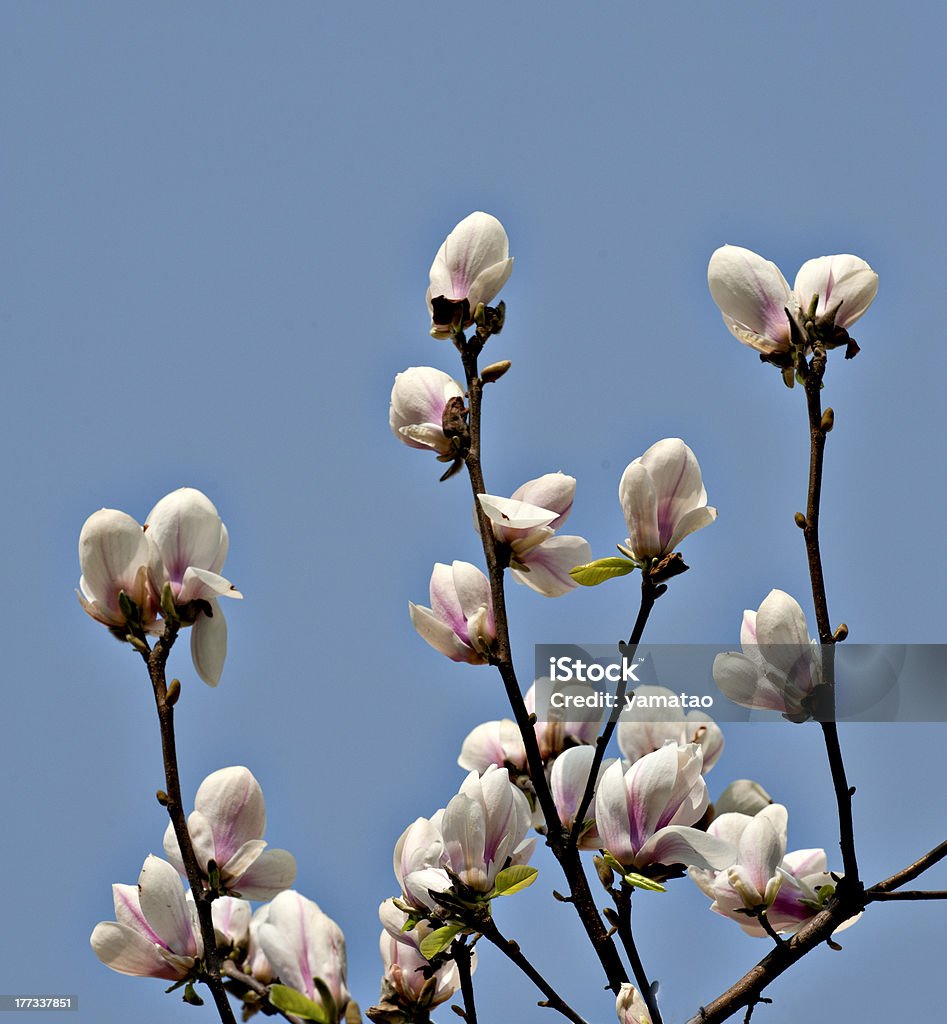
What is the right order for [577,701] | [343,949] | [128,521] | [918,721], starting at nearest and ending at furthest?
[343,949] < [128,521] < [918,721] < [577,701]

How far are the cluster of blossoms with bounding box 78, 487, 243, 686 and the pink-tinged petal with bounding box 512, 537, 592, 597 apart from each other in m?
0.29

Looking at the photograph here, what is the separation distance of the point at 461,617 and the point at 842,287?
1.50ft

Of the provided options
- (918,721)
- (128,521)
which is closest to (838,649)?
(918,721)

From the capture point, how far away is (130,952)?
1.04 metres

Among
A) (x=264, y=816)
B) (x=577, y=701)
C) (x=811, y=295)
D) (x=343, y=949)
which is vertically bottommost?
(x=343, y=949)

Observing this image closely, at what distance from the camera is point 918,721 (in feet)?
3.71

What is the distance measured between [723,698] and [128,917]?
0.56 metres

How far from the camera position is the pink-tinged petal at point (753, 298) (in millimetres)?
1151

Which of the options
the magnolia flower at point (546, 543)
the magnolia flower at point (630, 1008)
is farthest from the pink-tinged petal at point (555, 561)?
the magnolia flower at point (630, 1008)

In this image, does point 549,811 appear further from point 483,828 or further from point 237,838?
point 237,838

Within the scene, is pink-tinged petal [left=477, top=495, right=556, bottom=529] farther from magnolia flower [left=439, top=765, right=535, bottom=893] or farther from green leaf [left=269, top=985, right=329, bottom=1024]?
green leaf [left=269, top=985, right=329, bottom=1024]

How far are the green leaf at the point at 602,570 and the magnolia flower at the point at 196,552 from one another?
0.31 metres

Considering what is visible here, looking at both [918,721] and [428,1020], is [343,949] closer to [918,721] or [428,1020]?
[428,1020]

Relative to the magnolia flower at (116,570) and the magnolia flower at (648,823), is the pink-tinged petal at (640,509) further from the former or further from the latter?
the magnolia flower at (116,570)
